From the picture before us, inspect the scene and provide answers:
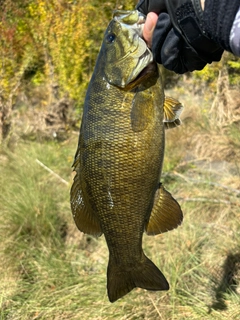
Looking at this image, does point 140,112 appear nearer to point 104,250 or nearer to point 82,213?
point 82,213

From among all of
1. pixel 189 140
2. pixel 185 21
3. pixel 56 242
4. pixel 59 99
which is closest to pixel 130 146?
pixel 185 21

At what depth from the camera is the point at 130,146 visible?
6.71ft

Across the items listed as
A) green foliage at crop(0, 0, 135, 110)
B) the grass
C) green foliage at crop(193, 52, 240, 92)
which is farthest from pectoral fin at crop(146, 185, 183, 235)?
green foliage at crop(0, 0, 135, 110)

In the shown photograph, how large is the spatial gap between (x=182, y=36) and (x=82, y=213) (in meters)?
1.05

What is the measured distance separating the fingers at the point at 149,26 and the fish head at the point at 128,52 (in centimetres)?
3

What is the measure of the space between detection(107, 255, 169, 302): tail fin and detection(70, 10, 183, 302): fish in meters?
0.14

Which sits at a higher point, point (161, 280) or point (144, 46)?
point (144, 46)

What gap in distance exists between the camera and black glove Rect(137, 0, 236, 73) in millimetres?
1621

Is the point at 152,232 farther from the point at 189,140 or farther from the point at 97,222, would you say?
the point at 189,140

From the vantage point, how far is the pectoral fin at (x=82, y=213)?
2238 mm

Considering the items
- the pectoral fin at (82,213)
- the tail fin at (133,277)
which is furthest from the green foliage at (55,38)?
the tail fin at (133,277)

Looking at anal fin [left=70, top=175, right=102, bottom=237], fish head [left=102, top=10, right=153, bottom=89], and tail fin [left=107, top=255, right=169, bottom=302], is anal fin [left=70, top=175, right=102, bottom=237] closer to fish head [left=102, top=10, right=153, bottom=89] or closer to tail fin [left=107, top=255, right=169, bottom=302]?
tail fin [left=107, top=255, right=169, bottom=302]

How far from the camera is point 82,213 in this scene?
7.42 feet

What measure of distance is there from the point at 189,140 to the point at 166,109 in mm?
4676
